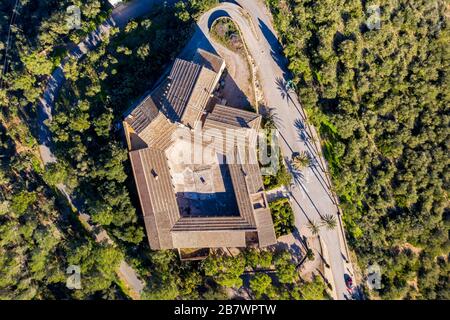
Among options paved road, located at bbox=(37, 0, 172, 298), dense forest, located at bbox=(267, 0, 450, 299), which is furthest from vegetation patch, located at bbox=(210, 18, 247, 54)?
paved road, located at bbox=(37, 0, 172, 298)

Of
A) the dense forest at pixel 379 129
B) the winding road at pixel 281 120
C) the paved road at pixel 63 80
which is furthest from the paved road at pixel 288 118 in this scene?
the paved road at pixel 63 80

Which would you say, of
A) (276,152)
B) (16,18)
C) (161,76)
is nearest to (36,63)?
(16,18)

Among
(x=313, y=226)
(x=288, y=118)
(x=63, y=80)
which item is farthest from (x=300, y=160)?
(x=63, y=80)

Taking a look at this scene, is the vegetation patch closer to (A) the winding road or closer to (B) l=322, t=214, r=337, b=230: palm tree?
(A) the winding road

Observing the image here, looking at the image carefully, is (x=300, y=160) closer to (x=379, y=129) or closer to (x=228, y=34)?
(x=379, y=129)

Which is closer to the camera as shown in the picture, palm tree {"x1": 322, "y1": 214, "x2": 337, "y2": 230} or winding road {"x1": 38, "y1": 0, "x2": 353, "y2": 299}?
palm tree {"x1": 322, "y1": 214, "x2": 337, "y2": 230}

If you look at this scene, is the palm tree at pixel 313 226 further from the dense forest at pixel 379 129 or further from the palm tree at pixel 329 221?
the dense forest at pixel 379 129
